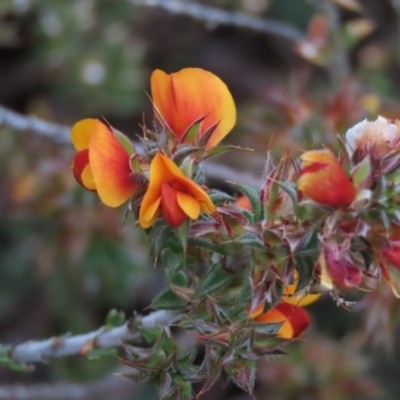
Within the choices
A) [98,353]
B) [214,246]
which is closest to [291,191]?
[214,246]

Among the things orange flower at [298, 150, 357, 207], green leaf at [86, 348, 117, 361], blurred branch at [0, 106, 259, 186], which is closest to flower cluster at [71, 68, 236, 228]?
orange flower at [298, 150, 357, 207]

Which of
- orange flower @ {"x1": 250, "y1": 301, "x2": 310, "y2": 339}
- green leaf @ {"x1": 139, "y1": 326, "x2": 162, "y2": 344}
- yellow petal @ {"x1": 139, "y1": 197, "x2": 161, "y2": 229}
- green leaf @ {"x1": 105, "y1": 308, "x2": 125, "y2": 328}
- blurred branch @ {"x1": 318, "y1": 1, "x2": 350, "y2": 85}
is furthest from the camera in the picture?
blurred branch @ {"x1": 318, "y1": 1, "x2": 350, "y2": 85}

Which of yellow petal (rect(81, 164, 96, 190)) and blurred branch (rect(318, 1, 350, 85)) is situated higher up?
yellow petal (rect(81, 164, 96, 190))

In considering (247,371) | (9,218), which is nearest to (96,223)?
(9,218)

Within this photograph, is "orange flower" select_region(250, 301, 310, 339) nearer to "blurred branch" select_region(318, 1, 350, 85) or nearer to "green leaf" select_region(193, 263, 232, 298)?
"green leaf" select_region(193, 263, 232, 298)

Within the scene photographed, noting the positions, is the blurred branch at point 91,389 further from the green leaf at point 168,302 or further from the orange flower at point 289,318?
the orange flower at point 289,318

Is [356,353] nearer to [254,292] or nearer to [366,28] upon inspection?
[366,28]
